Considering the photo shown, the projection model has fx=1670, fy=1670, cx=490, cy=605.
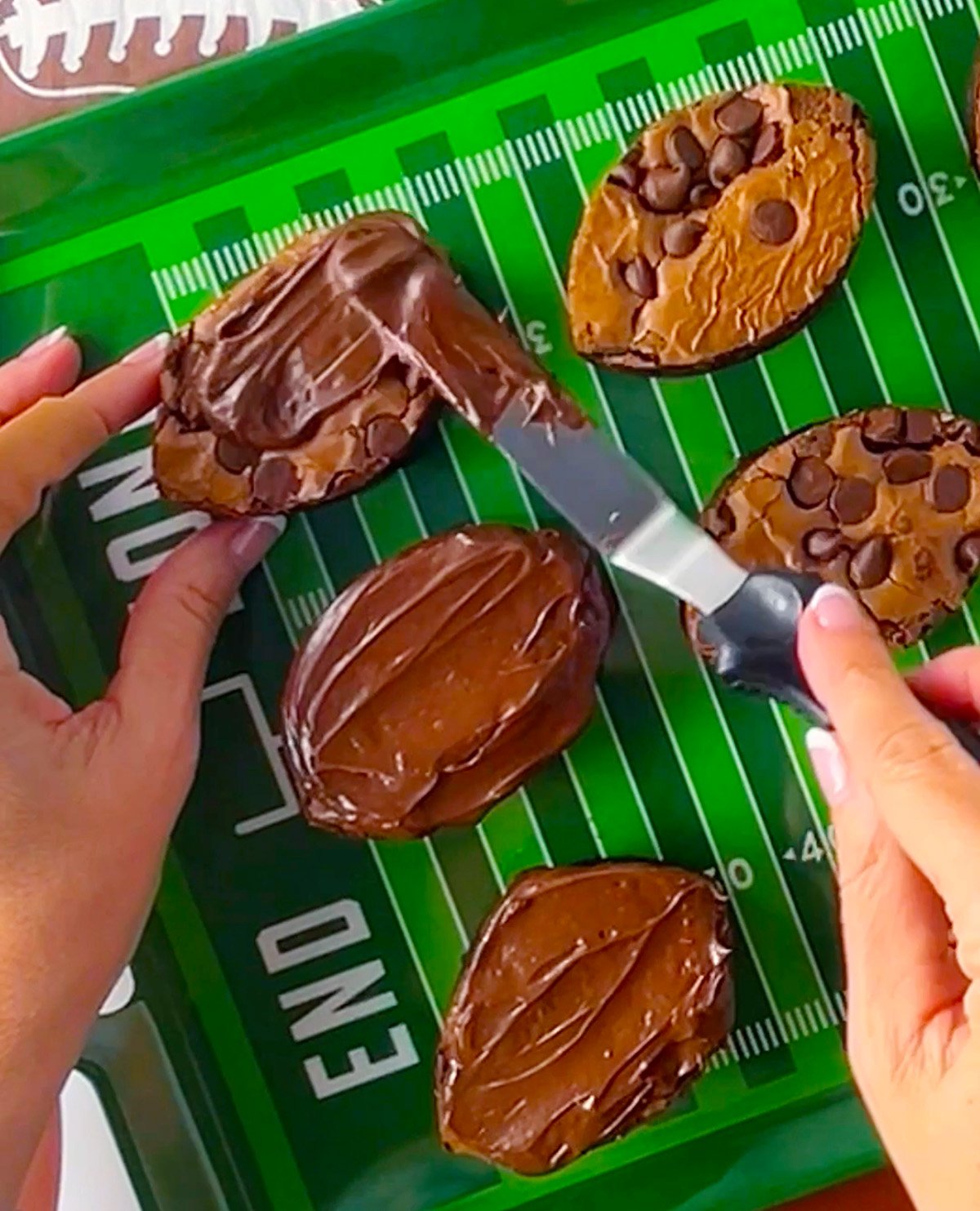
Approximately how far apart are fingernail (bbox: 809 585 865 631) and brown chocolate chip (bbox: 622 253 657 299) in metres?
0.31

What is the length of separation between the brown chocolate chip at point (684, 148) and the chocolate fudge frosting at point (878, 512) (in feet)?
0.69

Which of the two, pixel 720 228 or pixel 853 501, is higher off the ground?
pixel 720 228

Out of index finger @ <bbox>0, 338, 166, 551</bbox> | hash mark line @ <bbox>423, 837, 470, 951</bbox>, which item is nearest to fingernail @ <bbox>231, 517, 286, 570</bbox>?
index finger @ <bbox>0, 338, 166, 551</bbox>

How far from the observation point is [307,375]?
1215 millimetres

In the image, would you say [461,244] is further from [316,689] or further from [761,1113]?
[761,1113]

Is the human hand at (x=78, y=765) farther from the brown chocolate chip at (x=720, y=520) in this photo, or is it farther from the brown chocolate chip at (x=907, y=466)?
the brown chocolate chip at (x=907, y=466)

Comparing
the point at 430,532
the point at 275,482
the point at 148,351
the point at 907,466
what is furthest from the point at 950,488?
the point at 148,351

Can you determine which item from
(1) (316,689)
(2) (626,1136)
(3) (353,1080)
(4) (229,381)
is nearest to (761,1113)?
(2) (626,1136)

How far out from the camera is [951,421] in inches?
47.4

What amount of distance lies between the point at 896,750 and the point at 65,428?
0.62 m

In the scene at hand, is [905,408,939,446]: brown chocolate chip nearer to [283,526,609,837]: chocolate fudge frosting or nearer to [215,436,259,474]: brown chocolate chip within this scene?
[283,526,609,837]: chocolate fudge frosting

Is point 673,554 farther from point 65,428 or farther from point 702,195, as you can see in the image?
point 65,428

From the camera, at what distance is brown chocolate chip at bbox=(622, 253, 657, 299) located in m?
1.20

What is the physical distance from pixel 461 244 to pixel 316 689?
35 centimetres
